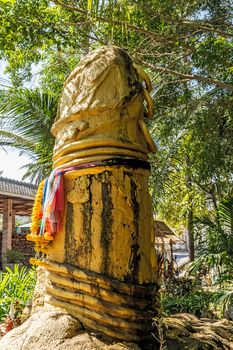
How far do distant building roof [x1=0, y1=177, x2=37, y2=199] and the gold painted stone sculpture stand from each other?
9.06 metres

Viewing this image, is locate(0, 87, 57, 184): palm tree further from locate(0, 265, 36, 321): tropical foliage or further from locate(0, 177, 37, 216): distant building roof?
locate(0, 177, 37, 216): distant building roof

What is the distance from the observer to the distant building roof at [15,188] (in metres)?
11.3

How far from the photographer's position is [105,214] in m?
2.37

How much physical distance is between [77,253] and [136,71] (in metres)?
1.44

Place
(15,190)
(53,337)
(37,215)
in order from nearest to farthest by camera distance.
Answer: (53,337)
(37,215)
(15,190)

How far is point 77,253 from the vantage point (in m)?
2.34

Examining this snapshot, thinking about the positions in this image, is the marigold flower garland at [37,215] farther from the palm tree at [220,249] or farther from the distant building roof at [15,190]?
the distant building roof at [15,190]

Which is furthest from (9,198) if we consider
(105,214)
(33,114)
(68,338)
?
(68,338)

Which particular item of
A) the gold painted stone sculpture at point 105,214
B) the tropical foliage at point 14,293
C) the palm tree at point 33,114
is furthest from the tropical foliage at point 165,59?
the gold painted stone sculpture at point 105,214

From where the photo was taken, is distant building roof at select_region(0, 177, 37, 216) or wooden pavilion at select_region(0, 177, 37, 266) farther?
wooden pavilion at select_region(0, 177, 37, 266)

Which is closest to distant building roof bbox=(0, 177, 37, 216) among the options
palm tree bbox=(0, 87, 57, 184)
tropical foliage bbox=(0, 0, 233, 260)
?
tropical foliage bbox=(0, 0, 233, 260)

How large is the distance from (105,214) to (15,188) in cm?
994

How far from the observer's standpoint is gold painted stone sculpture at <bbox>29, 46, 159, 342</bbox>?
224cm

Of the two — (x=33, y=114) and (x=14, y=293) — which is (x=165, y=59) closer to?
(x=33, y=114)
